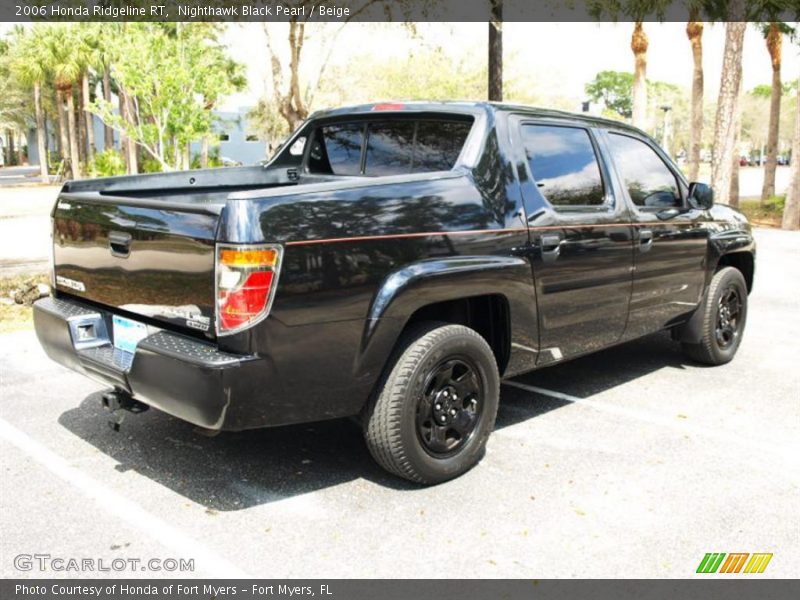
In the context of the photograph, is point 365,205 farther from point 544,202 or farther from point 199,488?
point 199,488

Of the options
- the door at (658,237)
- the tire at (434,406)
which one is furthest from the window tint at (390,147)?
the door at (658,237)

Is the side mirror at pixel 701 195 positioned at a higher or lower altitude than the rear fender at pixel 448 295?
higher

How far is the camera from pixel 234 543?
3.34 meters

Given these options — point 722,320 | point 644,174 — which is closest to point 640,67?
point 722,320

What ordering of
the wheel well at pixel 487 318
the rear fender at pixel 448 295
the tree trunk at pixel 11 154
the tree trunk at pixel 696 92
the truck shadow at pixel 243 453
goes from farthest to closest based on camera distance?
the tree trunk at pixel 11 154
the tree trunk at pixel 696 92
the wheel well at pixel 487 318
the truck shadow at pixel 243 453
the rear fender at pixel 448 295

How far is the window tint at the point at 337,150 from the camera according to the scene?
493 cm

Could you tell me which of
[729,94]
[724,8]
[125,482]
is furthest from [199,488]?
[724,8]

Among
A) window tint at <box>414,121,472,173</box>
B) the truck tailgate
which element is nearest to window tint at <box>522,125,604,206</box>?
window tint at <box>414,121,472,173</box>

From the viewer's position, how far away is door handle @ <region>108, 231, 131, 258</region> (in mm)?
3686

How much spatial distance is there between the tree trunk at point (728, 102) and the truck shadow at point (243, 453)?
1490cm

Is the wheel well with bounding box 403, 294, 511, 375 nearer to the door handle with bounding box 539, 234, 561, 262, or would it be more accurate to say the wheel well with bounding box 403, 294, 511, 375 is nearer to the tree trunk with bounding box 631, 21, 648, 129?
the door handle with bounding box 539, 234, 561, 262

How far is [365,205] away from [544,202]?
1330 mm

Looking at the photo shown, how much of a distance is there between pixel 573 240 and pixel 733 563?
1.96 m

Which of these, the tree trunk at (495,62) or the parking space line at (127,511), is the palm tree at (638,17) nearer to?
the tree trunk at (495,62)
